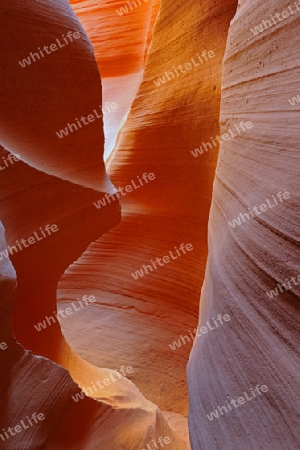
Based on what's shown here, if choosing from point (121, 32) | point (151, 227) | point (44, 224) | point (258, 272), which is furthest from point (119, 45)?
point (258, 272)

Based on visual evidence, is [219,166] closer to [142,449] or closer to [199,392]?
[199,392]

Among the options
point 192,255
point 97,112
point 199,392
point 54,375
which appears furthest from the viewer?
point 192,255

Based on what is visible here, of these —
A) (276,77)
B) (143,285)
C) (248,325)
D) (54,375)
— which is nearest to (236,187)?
(276,77)

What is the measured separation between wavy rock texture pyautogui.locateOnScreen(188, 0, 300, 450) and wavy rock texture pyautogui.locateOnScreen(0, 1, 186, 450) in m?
1.03

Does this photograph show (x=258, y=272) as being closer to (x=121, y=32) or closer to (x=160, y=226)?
(x=160, y=226)

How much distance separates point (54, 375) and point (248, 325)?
58.9 inches

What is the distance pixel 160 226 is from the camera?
5340mm

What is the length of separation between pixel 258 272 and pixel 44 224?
77.2 inches

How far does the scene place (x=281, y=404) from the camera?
4.31 ft

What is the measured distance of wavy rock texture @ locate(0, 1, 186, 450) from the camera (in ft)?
7.86

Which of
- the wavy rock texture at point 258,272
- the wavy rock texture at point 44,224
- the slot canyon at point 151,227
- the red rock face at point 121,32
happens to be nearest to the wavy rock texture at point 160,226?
the slot canyon at point 151,227

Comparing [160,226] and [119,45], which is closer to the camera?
[160,226]

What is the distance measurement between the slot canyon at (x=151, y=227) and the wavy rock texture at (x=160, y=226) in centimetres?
2

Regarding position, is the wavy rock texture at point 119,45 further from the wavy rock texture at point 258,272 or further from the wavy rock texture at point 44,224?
the wavy rock texture at point 258,272
